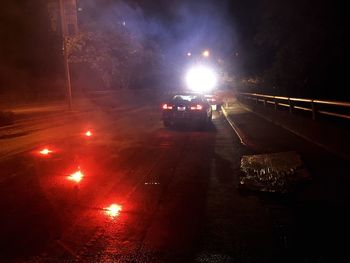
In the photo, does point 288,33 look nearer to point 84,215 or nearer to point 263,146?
point 263,146

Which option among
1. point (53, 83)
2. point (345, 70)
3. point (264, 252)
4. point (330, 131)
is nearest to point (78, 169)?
point (264, 252)

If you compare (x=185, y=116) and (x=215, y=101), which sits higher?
(x=185, y=116)

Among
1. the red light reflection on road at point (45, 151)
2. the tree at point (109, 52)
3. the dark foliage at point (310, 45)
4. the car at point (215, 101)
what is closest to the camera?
the red light reflection on road at point (45, 151)

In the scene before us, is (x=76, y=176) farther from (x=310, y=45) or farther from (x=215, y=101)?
(x=215, y=101)

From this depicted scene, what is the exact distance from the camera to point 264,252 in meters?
4.23

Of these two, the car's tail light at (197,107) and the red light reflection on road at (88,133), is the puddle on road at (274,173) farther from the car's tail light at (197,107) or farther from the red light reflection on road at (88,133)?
the car's tail light at (197,107)

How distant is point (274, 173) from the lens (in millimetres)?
7512

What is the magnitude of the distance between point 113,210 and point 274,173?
11.2 ft

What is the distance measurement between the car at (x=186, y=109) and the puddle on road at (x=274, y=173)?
25.6 ft

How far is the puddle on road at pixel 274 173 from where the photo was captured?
6848 millimetres

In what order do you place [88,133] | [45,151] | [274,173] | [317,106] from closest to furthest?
[274,173] → [45,151] → [317,106] → [88,133]

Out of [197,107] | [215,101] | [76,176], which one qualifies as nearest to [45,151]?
[76,176]

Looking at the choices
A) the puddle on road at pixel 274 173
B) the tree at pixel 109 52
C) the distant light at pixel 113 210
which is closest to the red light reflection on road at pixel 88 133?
the puddle on road at pixel 274 173

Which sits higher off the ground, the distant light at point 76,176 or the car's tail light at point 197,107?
the car's tail light at point 197,107
